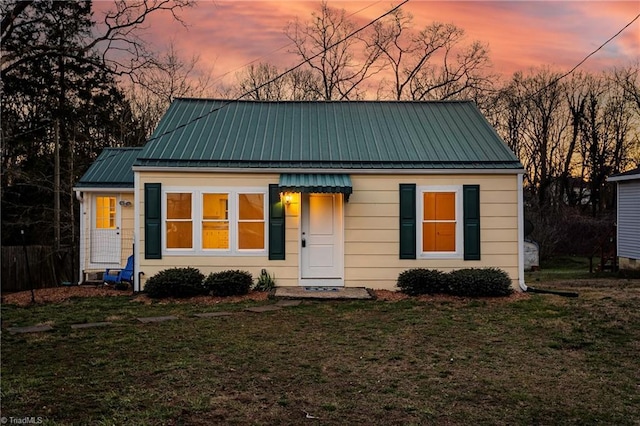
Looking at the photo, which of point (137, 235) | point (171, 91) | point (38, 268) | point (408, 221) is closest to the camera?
point (137, 235)

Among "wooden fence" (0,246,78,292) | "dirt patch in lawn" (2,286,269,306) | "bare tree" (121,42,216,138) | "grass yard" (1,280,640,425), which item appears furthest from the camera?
Answer: "bare tree" (121,42,216,138)

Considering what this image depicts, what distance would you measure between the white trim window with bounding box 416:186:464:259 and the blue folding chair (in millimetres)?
6863

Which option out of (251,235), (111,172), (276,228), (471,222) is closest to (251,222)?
(251,235)

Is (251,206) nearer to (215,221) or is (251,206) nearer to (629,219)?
(215,221)

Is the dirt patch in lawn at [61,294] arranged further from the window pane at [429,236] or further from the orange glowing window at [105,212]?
the window pane at [429,236]

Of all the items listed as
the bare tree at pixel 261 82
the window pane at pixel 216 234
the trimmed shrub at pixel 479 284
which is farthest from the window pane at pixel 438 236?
the bare tree at pixel 261 82

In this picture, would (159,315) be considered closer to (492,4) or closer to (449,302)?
(449,302)

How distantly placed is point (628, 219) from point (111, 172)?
1816cm

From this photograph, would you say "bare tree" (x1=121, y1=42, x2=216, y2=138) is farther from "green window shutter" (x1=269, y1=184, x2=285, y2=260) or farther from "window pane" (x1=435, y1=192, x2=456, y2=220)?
"window pane" (x1=435, y1=192, x2=456, y2=220)

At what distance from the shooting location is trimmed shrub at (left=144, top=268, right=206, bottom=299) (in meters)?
10.2

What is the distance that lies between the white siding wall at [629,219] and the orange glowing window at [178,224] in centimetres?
1613

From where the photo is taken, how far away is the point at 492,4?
41.6 ft

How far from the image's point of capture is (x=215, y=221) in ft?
36.8

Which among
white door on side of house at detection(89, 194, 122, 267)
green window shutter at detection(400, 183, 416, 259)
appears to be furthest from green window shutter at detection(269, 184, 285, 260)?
white door on side of house at detection(89, 194, 122, 267)
